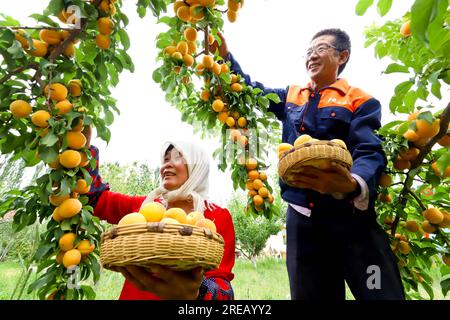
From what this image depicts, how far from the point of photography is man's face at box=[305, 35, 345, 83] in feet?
5.98

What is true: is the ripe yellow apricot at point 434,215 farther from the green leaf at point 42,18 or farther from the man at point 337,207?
the green leaf at point 42,18

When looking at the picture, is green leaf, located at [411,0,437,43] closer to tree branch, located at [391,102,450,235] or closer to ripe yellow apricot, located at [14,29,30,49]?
tree branch, located at [391,102,450,235]

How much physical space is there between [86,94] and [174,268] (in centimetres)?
79

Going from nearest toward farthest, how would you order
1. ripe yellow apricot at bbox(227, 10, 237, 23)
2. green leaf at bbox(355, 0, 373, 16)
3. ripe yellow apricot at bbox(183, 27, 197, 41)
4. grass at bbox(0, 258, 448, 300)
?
green leaf at bbox(355, 0, 373, 16), ripe yellow apricot at bbox(227, 10, 237, 23), ripe yellow apricot at bbox(183, 27, 197, 41), grass at bbox(0, 258, 448, 300)

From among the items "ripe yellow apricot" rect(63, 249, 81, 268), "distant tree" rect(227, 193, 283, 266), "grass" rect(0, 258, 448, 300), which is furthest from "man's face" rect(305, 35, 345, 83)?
"distant tree" rect(227, 193, 283, 266)

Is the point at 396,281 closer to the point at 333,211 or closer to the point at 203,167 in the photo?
the point at 333,211

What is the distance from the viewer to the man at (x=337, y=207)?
1.41m

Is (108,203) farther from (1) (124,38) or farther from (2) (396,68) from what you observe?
(2) (396,68)

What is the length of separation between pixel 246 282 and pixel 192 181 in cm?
203

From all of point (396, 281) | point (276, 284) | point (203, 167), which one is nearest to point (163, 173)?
point (203, 167)

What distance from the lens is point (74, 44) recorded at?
A: 1.32 metres

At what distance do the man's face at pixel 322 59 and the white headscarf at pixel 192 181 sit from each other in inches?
27.3

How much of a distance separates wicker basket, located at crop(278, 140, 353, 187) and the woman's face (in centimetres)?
57

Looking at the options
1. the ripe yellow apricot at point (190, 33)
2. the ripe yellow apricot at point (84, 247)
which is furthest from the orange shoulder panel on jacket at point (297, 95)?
the ripe yellow apricot at point (84, 247)
